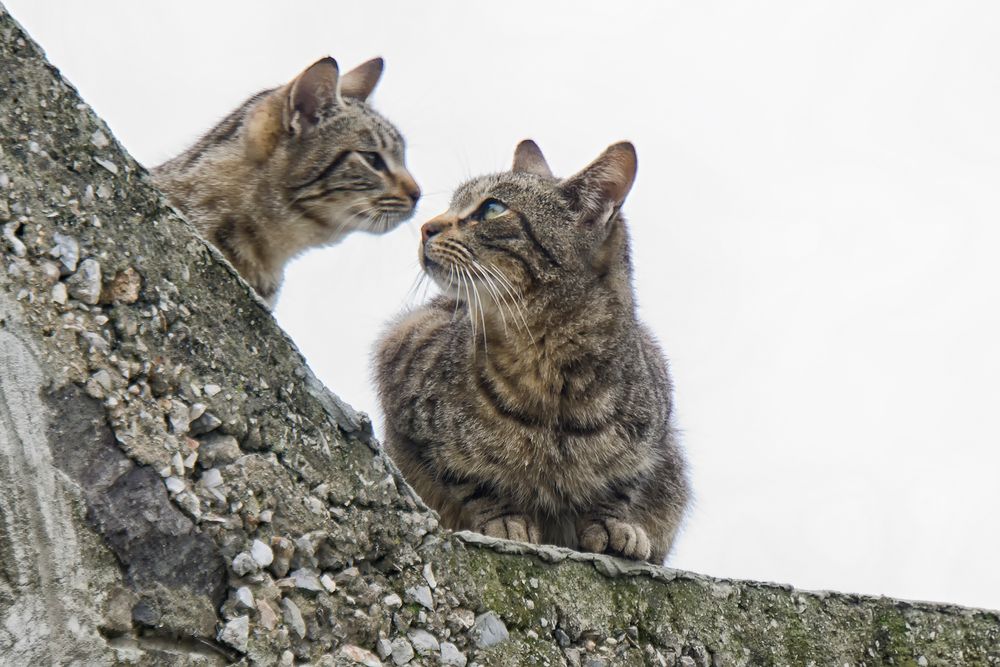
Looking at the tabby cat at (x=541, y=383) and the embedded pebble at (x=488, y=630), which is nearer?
the embedded pebble at (x=488, y=630)

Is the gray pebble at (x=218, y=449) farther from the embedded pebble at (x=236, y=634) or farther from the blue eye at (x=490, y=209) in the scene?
the blue eye at (x=490, y=209)

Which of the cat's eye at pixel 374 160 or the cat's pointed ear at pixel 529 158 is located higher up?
the cat's pointed ear at pixel 529 158

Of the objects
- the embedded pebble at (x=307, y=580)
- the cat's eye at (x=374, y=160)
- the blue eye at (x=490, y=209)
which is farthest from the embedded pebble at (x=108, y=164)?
the cat's eye at (x=374, y=160)

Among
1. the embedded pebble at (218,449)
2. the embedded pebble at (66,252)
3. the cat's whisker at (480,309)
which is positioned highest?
the cat's whisker at (480,309)

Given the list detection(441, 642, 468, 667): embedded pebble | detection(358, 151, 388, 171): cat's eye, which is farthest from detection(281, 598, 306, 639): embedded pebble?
detection(358, 151, 388, 171): cat's eye

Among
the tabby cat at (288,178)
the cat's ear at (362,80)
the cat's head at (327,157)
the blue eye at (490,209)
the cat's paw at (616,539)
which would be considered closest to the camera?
the cat's paw at (616,539)

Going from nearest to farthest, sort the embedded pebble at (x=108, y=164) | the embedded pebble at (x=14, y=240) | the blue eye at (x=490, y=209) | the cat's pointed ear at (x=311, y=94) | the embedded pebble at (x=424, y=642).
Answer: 1. the embedded pebble at (x=14, y=240)
2. the embedded pebble at (x=108, y=164)
3. the embedded pebble at (x=424, y=642)
4. the blue eye at (x=490, y=209)
5. the cat's pointed ear at (x=311, y=94)

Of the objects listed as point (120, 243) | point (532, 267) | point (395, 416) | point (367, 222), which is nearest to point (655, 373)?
point (532, 267)

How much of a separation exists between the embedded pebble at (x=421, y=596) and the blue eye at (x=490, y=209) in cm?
235

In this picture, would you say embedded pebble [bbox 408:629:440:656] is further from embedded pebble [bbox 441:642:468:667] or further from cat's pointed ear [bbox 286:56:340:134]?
cat's pointed ear [bbox 286:56:340:134]

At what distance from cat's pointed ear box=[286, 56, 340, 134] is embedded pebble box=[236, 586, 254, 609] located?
331 centimetres

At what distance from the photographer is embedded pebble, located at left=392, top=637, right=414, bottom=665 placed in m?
2.72

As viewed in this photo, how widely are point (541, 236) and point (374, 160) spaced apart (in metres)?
1.32

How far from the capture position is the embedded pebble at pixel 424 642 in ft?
9.11
